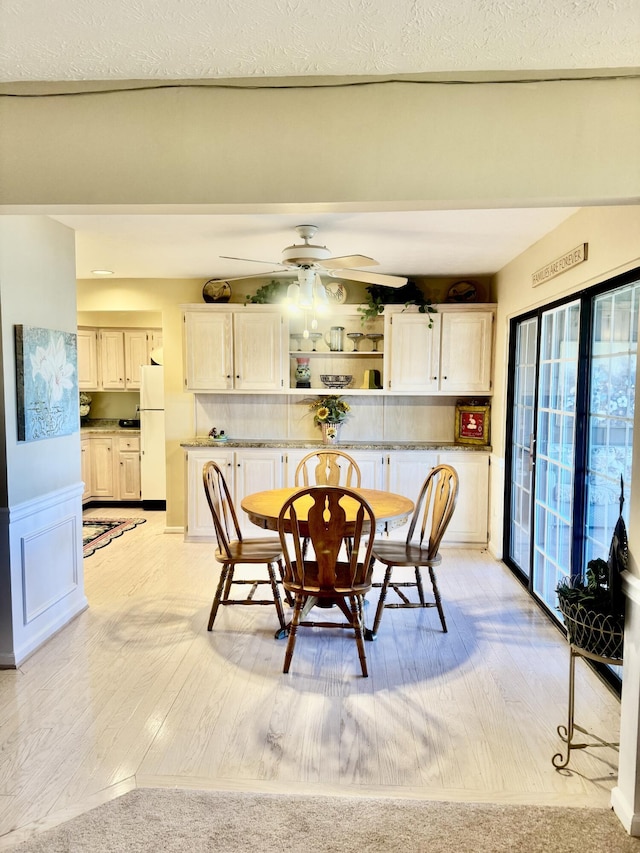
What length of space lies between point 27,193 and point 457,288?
3932 mm

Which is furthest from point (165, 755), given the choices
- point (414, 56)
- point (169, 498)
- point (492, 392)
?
point (492, 392)

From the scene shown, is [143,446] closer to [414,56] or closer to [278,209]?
[278,209]

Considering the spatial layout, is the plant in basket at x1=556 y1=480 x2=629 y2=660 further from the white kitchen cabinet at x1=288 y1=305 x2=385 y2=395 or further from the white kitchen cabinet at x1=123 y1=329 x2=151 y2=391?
the white kitchen cabinet at x1=123 y1=329 x2=151 y2=391

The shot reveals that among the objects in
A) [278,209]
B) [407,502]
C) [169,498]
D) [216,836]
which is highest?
[278,209]

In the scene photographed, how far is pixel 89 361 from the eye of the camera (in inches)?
262

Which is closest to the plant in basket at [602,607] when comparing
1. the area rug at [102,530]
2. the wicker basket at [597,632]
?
the wicker basket at [597,632]

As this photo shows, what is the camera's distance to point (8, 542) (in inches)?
112

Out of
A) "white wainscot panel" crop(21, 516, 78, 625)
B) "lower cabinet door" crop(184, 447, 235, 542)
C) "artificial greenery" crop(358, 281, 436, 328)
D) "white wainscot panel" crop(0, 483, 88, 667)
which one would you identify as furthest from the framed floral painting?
"artificial greenery" crop(358, 281, 436, 328)

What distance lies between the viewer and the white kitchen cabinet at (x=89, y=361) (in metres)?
6.61

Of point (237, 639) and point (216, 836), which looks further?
point (237, 639)

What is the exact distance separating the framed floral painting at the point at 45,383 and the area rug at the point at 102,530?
2.00 metres

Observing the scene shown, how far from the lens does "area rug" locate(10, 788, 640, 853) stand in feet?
5.73

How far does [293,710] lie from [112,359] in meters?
5.34

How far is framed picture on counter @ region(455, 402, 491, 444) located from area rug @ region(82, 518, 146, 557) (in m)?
3.53
